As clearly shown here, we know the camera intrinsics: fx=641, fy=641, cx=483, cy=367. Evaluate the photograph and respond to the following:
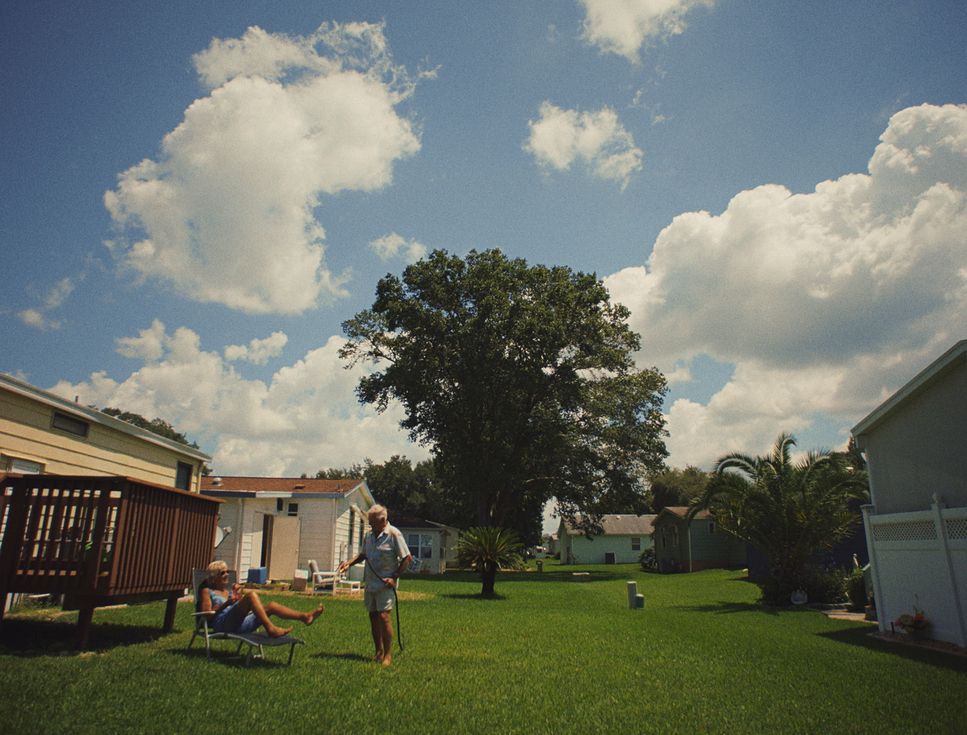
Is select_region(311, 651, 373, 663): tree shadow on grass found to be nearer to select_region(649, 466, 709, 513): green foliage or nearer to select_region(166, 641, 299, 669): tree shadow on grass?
select_region(166, 641, 299, 669): tree shadow on grass

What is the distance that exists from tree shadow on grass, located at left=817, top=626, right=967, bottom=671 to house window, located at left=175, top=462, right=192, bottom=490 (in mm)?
15313

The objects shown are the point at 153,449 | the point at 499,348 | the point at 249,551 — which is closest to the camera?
the point at 153,449

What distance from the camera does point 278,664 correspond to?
22.5ft

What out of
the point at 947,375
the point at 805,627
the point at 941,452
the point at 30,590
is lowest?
the point at 805,627

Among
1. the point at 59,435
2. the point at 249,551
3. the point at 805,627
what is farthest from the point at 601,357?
the point at 59,435

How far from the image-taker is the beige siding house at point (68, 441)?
1052cm

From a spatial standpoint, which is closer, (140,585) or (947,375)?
(140,585)

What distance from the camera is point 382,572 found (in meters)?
7.40

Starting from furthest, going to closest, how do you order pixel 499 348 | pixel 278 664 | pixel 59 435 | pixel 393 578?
pixel 499 348 < pixel 59 435 < pixel 393 578 < pixel 278 664

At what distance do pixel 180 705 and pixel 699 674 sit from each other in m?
5.39

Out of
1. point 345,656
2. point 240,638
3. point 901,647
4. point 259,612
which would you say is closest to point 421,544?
point 901,647

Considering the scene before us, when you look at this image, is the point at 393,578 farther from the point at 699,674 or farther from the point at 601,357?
the point at 601,357

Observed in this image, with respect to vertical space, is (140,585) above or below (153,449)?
below

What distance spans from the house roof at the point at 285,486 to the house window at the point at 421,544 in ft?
31.2
